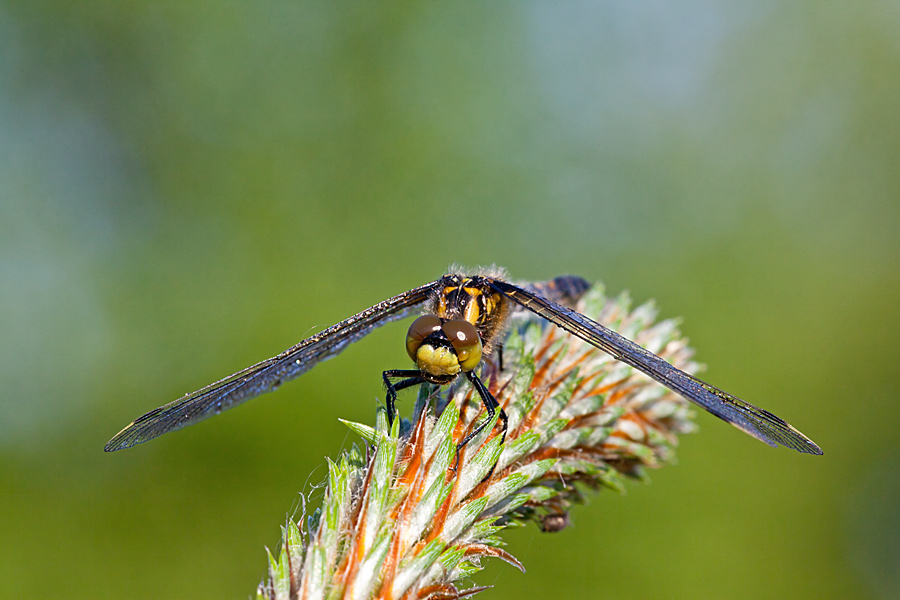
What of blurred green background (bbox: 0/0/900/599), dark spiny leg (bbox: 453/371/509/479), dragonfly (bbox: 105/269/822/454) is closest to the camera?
dark spiny leg (bbox: 453/371/509/479)

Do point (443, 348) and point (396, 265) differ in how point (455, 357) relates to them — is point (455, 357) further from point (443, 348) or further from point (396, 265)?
point (396, 265)

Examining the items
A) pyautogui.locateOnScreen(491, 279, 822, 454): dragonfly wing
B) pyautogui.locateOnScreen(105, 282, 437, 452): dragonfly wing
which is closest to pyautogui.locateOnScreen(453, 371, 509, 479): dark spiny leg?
pyautogui.locateOnScreen(491, 279, 822, 454): dragonfly wing

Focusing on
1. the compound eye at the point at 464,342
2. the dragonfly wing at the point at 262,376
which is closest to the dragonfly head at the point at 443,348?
the compound eye at the point at 464,342

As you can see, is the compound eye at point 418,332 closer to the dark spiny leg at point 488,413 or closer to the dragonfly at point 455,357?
the dragonfly at point 455,357

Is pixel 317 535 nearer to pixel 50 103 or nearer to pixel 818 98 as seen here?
pixel 50 103

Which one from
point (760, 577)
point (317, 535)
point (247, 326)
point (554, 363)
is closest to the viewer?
point (317, 535)

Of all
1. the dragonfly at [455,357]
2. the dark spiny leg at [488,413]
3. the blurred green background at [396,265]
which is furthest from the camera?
the blurred green background at [396,265]

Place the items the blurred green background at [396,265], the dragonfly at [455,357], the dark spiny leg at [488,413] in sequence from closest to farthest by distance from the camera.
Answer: the dark spiny leg at [488,413]
the dragonfly at [455,357]
the blurred green background at [396,265]

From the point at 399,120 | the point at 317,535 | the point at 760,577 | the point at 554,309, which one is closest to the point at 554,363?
the point at 554,309

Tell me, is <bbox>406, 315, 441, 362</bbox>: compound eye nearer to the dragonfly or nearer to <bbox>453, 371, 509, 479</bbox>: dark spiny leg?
the dragonfly
